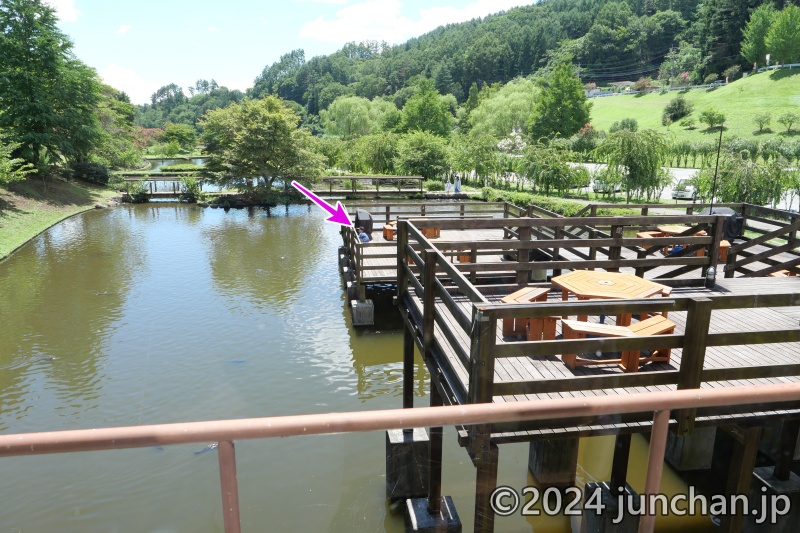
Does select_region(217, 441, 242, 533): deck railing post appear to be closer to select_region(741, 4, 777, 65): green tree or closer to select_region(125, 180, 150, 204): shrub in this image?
select_region(125, 180, 150, 204): shrub

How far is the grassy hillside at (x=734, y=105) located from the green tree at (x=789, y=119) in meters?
0.59

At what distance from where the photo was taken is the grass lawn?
2290 cm

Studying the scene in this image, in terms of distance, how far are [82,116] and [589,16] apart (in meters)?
151

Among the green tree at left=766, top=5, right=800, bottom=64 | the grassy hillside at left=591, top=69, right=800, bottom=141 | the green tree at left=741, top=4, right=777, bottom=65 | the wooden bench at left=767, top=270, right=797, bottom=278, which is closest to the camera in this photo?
the wooden bench at left=767, top=270, right=797, bottom=278

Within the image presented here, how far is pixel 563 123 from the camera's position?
62.8 metres

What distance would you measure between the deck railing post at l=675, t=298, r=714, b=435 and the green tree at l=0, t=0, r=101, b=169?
34353 millimetres

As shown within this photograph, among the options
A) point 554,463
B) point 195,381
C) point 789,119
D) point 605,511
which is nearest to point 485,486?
point 605,511

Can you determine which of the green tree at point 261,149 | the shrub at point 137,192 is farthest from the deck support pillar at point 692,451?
the shrub at point 137,192

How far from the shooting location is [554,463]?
691 centimetres

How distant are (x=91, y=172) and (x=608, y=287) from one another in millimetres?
39009

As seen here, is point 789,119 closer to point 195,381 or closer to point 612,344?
point 195,381

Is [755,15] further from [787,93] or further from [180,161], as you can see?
[180,161]

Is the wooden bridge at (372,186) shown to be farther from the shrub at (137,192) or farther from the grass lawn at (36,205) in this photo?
the grass lawn at (36,205)

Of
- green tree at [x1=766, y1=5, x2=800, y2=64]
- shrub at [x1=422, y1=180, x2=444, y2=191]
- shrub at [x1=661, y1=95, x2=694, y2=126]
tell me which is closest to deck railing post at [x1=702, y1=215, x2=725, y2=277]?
shrub at [x1=422, y1=180, x2=444, y2=191]
